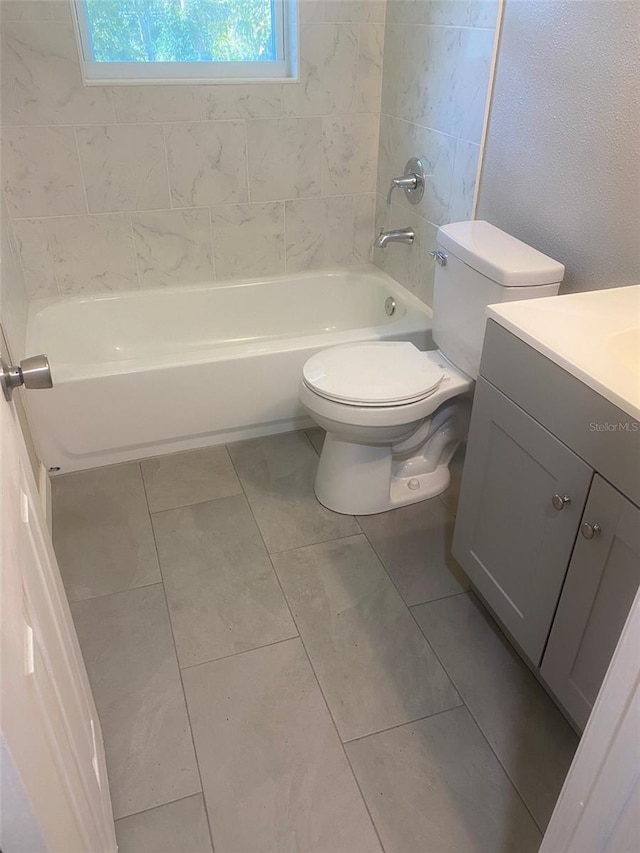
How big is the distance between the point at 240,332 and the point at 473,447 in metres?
1.56

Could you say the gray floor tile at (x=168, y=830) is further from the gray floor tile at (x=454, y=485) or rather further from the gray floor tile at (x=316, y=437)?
the gray floor tile at (x=316, y=437)

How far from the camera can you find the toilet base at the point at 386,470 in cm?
205

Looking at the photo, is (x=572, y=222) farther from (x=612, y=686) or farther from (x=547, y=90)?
(x=612, y=686)

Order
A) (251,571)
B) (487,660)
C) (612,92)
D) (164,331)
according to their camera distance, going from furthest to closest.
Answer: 1. (164,331)
2. (251,571)
3. (487,660)
4. (612,92)

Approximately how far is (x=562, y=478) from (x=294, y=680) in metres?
0.80

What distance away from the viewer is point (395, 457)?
86.4 inches

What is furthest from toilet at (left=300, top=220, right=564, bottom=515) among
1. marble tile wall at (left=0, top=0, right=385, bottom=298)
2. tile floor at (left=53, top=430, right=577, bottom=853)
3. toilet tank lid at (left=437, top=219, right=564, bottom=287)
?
marble tile wall at (left=0, top=0, right=385, bottom=298)

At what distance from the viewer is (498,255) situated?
5.65 feet

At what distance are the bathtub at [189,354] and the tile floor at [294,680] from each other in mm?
202

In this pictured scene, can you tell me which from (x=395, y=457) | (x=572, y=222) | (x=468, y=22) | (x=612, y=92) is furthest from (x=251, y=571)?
(x=468, y=22)

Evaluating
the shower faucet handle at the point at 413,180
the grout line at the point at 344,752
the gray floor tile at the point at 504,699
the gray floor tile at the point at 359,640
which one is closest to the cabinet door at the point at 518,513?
the gray floor tile at the point at 504,699

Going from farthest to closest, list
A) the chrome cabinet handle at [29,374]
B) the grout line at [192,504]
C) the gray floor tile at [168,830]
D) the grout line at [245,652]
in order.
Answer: the grout line at [192,504] < the grout line at [245,652] < the gray floor tile at [168,830] < the chrome cabinet handle at [29,374]

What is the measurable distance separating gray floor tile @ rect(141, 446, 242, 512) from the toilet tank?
0.86 metres

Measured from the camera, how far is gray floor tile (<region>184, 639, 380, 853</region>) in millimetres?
1277
